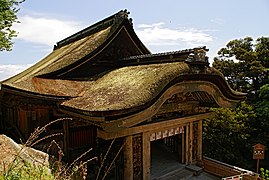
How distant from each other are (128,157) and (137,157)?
0.39 m

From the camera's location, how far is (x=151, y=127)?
7648mm

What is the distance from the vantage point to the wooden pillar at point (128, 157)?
7.09 meters

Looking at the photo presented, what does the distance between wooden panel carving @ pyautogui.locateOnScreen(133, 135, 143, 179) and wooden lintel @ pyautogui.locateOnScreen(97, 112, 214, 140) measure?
32 cm

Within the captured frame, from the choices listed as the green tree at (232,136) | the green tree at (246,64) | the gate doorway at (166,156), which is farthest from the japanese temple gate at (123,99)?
the green tree at (246,64)

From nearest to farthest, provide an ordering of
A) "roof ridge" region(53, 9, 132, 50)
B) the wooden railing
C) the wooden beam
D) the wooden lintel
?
the wooden lintel, the wooden beam, the wooden railing, "roof ridge" region(53, 9, 132, 50)

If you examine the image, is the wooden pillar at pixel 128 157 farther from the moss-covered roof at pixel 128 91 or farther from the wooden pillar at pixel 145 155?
the moss-covered roof at pixel 128 91

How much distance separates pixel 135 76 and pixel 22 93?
3639 millimetres

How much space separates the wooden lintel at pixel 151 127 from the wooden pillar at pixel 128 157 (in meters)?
0.29

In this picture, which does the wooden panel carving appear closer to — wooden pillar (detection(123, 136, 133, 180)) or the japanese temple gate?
the japanese temple gate

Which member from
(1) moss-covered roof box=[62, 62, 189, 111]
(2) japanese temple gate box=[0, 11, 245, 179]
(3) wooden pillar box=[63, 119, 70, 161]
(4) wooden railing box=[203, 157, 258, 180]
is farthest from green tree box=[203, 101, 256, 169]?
(3) wooden pillar box=[63, 119, 70, 161]

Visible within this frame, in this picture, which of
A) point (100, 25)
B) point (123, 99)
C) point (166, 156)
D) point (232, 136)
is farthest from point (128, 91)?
point (232, 136)

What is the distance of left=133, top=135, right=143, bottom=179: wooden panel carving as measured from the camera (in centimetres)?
731

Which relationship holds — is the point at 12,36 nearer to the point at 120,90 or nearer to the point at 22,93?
the point at 22,93

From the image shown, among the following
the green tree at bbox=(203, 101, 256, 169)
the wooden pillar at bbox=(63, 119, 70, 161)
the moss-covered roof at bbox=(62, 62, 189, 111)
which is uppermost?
the moss-covered roof at bbox=(62, 62, 189, 111)
